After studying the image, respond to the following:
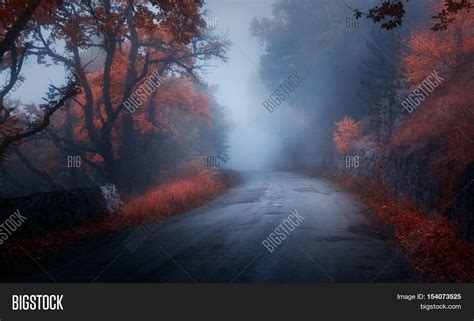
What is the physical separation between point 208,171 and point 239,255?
17.9 m

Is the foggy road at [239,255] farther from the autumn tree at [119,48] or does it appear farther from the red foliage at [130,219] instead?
the autumn tree at [119,48]

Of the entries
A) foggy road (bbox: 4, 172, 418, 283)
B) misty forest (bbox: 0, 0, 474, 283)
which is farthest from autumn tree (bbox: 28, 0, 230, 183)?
foggy road (bbox: 4, 172, 418, 283)

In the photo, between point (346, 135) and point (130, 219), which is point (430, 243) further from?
point (346, 135)

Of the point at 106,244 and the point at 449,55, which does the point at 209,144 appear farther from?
the point at 106,244

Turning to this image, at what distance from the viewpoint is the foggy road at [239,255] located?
805 cm

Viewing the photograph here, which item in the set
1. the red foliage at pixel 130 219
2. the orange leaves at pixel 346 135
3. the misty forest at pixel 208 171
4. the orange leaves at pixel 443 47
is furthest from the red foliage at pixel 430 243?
the orange leaves at pixel 346 135

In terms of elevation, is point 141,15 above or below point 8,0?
above

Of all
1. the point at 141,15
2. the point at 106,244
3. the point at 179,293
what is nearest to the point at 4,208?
the point at 106,244

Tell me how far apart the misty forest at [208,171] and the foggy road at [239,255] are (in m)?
0.06

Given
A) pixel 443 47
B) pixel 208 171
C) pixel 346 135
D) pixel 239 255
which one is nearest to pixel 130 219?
pixel 239 255

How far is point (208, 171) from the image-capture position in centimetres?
2734

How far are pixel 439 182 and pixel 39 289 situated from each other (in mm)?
11054

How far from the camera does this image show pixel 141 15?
16.0 meters

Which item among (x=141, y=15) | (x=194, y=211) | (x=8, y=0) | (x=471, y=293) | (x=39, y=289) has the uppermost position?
(x=141, y=15)
